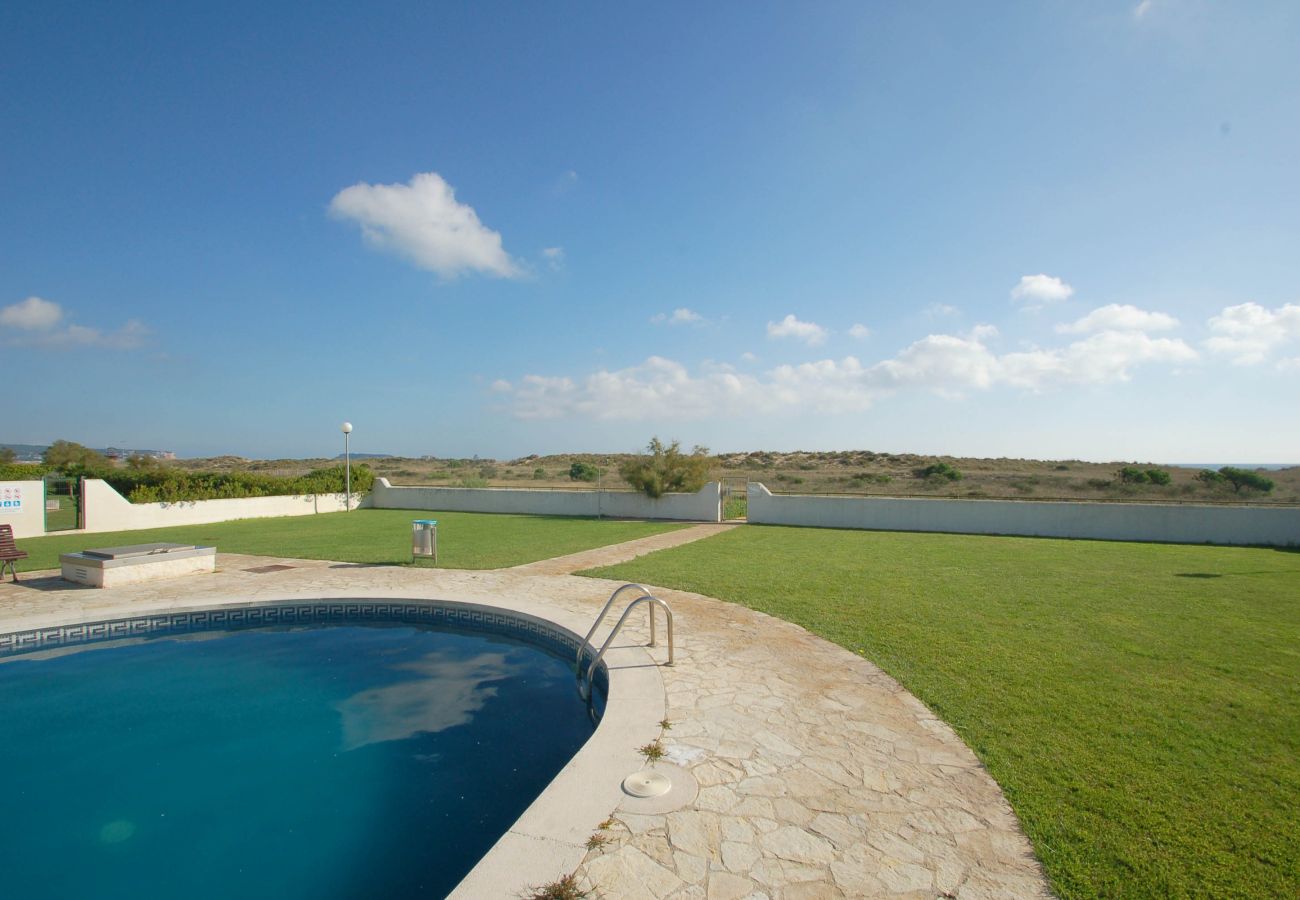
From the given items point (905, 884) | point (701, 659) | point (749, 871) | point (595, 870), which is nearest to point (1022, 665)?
point (701, 659)

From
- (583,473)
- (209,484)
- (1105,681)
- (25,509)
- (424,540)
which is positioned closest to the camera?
(1105,681)

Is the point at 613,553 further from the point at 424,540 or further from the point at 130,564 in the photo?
the point at 130,564

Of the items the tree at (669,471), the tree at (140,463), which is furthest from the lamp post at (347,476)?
the tree at (669,471)

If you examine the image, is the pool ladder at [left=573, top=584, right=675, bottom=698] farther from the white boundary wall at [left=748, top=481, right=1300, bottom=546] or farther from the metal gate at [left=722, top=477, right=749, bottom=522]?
the metal gate at [left=722, top=477, right=749, bottom=522]

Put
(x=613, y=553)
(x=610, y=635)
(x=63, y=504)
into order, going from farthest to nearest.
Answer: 1. (x=63, y=504)
2. (x=613, y=553)
3. (x=610, y=635)

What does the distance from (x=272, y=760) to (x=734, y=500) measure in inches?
618

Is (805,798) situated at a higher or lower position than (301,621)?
higher

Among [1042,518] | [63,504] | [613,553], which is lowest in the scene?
[613,553]

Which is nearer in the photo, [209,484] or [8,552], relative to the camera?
[8,552]

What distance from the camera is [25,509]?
1397 cm

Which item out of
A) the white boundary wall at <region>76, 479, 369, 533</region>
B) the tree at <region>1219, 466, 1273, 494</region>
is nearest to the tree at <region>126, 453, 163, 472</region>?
the white boundary wall at <region>76, 479, 369, 533</region>

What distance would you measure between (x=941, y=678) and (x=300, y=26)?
482 inches

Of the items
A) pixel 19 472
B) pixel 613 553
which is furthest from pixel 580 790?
pixel 19 472

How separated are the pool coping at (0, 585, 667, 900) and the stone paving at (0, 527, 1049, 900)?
0.10 meters
